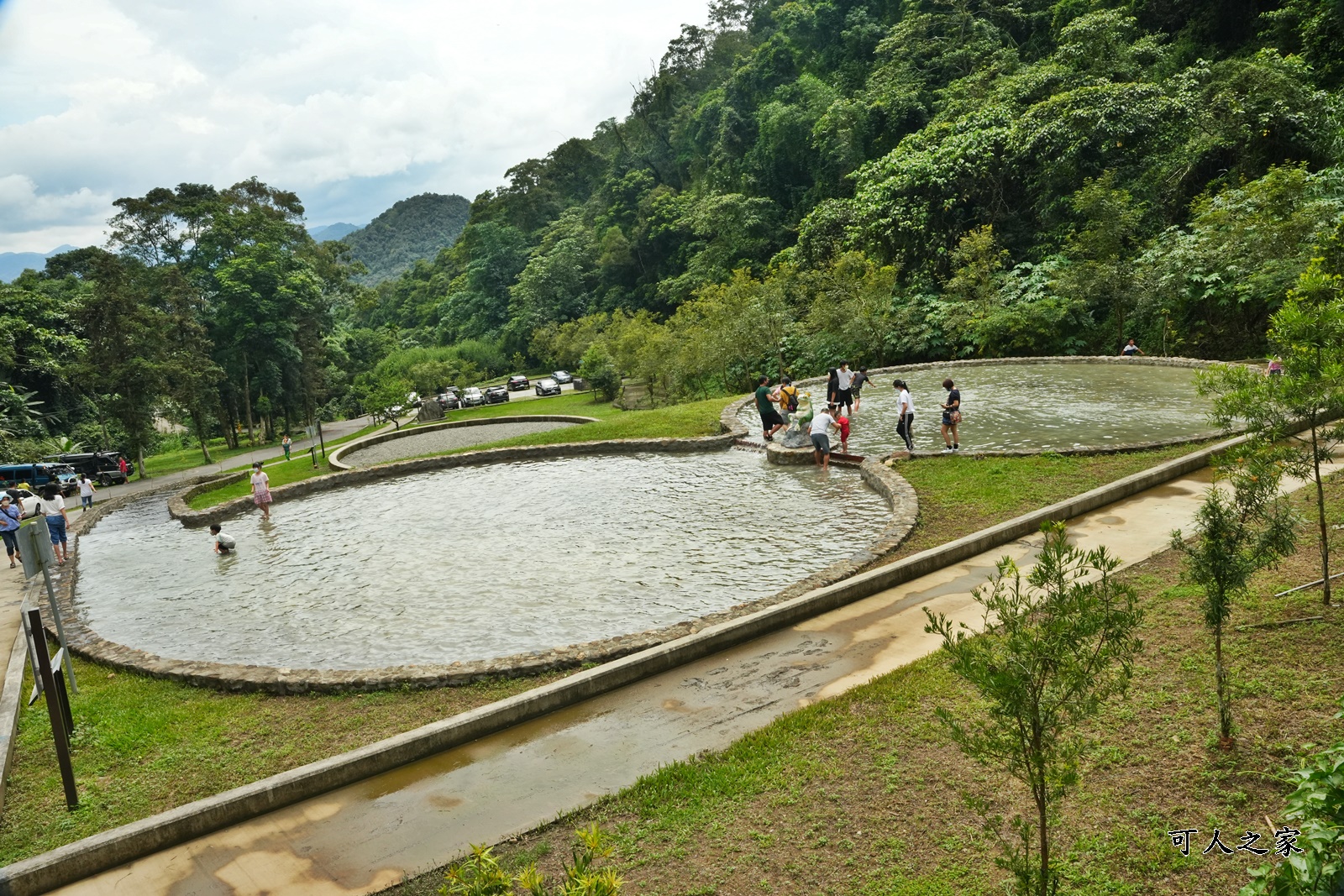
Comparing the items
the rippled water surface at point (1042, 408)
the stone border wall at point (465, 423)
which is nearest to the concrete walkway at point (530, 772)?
the rippled water surface at point (1042, 408)

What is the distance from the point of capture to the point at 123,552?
18.8 meters

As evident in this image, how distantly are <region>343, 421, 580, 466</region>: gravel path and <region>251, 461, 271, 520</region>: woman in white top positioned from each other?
27.1 ft

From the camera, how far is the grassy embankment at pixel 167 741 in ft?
23.1

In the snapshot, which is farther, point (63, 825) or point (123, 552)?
point (123, 552)

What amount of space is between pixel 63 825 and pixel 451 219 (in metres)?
178

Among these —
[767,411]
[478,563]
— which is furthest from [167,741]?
[767,411]

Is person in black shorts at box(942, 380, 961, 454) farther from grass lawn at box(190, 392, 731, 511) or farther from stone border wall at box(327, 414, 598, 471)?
stone border wall at box(327, 414, 598, 471)

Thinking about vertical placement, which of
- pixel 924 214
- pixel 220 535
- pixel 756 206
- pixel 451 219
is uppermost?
pixel 451 219

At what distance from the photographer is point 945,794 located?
231 inches

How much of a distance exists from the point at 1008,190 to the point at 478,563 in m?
32.9

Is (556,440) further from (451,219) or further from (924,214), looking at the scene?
Answer: (451,219)

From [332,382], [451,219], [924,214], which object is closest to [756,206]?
[924,214]

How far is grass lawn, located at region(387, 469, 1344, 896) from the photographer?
5.03m

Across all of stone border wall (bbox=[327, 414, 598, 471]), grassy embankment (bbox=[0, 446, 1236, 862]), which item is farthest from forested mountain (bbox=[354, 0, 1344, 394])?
grassy embankment (bbox=[0, 446, 1236, 862])
